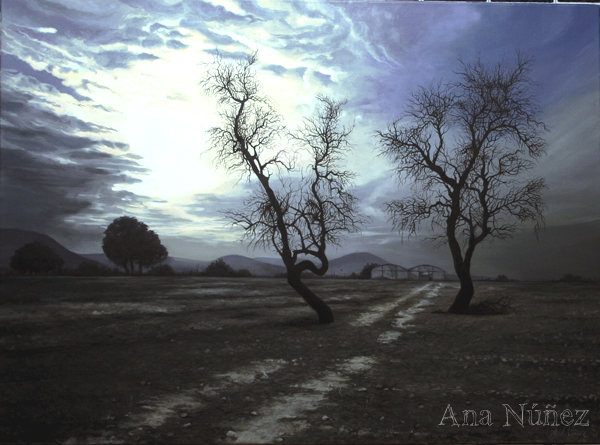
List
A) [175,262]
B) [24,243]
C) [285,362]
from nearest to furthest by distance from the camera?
[285,362]
[24,243]
[175,262]

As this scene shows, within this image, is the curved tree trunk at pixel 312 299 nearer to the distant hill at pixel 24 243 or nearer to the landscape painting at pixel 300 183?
the landscape painting at pixel 300 183

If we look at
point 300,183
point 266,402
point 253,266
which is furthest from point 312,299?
point 266,402

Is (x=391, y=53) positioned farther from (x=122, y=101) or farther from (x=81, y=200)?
(x=81, y=200)

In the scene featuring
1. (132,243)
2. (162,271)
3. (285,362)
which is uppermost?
(132,243)

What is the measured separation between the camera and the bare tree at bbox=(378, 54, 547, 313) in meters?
5.31

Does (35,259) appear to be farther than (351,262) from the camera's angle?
No

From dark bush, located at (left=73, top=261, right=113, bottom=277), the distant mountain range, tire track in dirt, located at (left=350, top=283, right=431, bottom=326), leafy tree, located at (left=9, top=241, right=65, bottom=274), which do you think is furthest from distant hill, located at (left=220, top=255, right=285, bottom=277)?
leafy tree, located at (left=9, top=241, right=65, bottom=274)

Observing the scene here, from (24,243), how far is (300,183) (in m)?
3.55

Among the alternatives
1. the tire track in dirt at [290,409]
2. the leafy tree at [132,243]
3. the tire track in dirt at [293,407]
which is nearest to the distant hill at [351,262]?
the tire track in dirt at [293,407]

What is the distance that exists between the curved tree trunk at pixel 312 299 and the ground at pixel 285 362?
0.11 meters

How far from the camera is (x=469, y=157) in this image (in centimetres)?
566

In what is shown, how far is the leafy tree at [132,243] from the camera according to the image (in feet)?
17.0

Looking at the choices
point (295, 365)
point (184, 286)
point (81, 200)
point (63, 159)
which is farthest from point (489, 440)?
point (63, 159)

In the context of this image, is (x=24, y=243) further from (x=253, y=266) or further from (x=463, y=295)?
(x=463, y=295)
